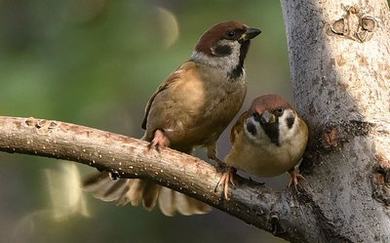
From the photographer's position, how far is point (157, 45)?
402 centimetres

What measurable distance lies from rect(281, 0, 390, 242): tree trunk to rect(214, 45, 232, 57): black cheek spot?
758mm

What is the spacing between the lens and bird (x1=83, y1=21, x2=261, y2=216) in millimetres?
3432

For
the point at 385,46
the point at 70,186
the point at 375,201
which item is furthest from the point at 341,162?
the point at 70,186

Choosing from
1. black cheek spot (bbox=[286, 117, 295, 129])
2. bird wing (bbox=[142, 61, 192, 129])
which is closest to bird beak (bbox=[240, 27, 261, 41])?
bird wing (bbox=[142, 61, 192, 129])

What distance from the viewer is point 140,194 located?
352 cm

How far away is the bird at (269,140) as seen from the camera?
264 cm

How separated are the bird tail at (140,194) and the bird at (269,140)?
578 millimetres

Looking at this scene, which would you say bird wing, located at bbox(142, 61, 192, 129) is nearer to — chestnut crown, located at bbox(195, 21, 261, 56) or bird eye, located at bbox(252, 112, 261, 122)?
chestnut crown, located at bbox(195, 21, 261, 56)

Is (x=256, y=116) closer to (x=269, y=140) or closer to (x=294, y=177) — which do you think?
(x=269, y=140)

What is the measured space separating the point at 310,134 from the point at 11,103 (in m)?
1.37

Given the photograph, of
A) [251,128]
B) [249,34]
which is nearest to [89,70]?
[249,34]

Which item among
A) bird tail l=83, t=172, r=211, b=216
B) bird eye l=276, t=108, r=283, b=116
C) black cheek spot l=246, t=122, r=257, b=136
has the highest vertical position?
bird eye l=276, t=108, r=283, b=116

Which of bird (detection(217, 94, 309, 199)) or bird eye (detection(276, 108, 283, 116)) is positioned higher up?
bird eye (detection(276, 108, 283, 116))

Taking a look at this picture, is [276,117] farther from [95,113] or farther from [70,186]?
[70,186]
